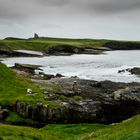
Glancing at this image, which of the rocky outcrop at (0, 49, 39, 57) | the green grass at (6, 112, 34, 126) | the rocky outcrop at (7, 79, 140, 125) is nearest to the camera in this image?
the green grass at (6, 112, 34, 126)

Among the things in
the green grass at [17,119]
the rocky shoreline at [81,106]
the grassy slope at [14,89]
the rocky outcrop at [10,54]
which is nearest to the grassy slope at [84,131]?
the green grass at [17,119]

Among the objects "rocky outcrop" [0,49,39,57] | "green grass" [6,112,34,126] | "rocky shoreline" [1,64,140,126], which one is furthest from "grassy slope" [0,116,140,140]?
"rocky outcrop" [0,49,39,57]

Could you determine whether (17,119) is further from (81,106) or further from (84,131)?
(84,131)

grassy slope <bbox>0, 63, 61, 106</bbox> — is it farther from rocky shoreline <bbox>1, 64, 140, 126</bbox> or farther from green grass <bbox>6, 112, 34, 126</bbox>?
green grass <bbox>6, 112, 34, 126</bbox>

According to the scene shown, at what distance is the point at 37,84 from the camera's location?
6316 cm

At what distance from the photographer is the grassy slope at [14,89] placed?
51031mm

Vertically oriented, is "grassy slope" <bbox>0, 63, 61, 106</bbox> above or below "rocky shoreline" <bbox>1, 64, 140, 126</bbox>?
above

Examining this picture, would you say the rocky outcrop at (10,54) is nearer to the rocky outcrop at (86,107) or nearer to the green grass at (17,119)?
the rocky outcrop at (86,107)

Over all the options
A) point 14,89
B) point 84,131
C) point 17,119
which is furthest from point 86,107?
point 14,89

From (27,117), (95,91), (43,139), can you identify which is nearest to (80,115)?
(27,117)

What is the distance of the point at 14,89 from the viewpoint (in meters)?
56.5

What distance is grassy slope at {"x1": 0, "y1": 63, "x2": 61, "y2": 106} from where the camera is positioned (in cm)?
5103

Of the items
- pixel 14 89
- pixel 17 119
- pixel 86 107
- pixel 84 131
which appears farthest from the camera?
pixel 14 89

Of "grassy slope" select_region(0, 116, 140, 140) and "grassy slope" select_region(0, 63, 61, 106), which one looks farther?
"grassy slope" select_region(0, 63, 61, 106)
